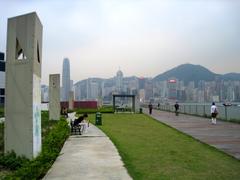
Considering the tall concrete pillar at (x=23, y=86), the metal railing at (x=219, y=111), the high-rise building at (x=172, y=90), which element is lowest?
the metal railing at (x=219, y=111)

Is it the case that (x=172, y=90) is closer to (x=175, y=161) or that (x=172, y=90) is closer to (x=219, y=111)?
(x=219, y=111)

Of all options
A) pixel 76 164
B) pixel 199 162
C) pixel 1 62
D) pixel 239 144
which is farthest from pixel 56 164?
pixel 1 62

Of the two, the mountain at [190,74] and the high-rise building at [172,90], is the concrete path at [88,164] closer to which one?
the high-rise building at [172,90]

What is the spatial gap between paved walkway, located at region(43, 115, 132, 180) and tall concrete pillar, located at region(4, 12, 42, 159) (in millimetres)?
1005

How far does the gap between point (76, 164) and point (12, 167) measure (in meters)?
1.63

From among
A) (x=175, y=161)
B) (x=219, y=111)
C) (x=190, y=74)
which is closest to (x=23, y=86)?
(x=175, y=161)

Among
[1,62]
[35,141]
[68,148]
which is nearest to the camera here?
[35,141]

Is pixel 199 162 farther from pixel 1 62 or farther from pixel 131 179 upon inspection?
pixel 1 62

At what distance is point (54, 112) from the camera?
26.6m

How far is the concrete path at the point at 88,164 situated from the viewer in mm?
7742

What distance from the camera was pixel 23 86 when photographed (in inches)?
351

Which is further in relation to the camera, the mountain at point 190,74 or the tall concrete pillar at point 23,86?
the mountain at point 190,74

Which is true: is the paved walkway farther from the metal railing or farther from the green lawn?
the metal railing

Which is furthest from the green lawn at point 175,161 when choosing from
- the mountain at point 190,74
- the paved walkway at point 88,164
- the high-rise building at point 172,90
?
the mountain at point 190,74
